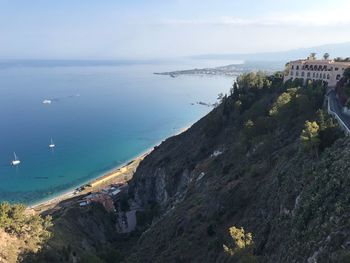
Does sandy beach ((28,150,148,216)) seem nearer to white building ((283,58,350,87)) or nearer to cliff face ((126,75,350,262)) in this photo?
cliff face ((126,75,350,262))

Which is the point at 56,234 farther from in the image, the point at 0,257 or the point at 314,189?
the point at 314,189

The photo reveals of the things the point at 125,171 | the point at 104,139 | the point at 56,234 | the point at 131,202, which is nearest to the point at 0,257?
the point at 56,234

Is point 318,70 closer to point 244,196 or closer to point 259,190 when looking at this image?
point 244,196

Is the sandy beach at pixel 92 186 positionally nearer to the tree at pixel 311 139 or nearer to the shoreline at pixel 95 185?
the shoreline at pixel 95 185

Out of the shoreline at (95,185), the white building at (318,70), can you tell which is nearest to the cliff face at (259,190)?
the white building at (318,70)

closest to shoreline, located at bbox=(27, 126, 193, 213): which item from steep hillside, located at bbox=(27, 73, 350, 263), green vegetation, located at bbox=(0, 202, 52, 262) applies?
steep hillside, located at bbox=(27, 73, 350, 263)

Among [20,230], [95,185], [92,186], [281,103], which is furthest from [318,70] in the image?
[92,186]
